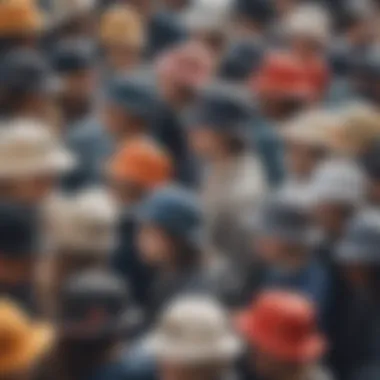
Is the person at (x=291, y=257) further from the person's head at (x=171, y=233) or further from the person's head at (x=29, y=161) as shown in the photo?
the person's head at (x=29, y=161)

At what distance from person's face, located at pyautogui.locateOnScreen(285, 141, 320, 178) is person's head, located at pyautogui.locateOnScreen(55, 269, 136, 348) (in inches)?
58.8

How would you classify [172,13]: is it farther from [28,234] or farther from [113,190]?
[28,234]

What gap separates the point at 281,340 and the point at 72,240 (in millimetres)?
689

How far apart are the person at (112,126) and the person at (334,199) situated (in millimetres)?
786

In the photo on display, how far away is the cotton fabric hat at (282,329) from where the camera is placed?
4059 millimetres

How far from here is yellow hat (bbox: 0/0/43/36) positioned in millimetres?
6137

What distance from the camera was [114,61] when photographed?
6.78 meters

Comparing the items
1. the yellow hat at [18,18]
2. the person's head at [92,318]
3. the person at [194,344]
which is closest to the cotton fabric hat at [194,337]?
the person at [194,344]

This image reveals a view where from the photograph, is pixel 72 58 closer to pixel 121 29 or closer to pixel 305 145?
Answer: pixel 121 29

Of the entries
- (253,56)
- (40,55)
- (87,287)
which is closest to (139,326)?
(87,287)

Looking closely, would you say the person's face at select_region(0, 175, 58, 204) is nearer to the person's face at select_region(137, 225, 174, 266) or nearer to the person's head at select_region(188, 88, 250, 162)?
the person's face at select_region(137, 225, 174, 266)

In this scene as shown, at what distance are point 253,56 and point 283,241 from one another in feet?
7.43

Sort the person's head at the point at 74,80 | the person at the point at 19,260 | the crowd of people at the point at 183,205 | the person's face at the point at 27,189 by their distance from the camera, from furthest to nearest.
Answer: the person's head at the point at 74,80 → the person's face at the point at 27,189 → the person at the point at 19,260 → the crowd of people at the point at 183,205

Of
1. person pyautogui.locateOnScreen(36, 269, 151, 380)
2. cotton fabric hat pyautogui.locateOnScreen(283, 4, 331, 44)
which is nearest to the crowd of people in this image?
person pyautogui.locateOnScreen(36, 269, 151, 380)
